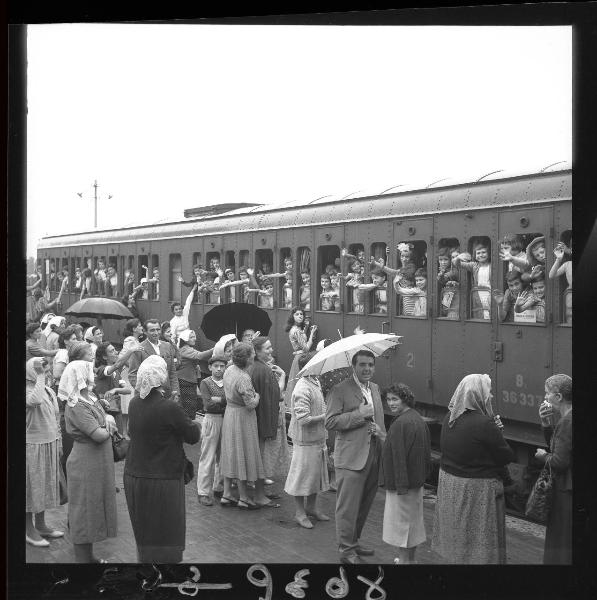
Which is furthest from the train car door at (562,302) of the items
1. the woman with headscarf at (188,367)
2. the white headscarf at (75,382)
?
the white headscarf at (75,382)

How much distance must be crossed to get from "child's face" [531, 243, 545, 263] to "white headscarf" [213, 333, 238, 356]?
254cm

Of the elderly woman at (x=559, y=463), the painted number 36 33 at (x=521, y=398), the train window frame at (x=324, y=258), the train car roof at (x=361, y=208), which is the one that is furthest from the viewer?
the train window frame at (x=324, y=258)

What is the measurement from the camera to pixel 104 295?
7.18m

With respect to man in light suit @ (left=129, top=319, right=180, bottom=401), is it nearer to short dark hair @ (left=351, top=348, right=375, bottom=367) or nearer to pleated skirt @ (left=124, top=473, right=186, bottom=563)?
pleated skirt @ (left=124, top=473, right=186, bottom=563)

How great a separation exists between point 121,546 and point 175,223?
3.60 metres

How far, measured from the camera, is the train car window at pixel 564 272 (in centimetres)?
600

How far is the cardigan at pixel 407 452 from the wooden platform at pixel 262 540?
0.63m

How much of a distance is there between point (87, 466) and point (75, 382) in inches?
A: 24.5

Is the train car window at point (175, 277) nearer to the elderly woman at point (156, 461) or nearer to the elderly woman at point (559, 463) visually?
the elderly woman at point (156, 461)

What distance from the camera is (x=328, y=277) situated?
297 inches

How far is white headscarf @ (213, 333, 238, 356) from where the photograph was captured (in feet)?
22.5

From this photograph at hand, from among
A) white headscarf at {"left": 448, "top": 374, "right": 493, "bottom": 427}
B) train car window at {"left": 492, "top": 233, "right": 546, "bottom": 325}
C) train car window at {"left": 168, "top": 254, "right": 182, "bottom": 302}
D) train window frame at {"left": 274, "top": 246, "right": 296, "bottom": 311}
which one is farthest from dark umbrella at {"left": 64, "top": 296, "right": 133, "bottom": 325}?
train car window at {"left": 492, "top": 233, "right": 546, "bottom": 325}
